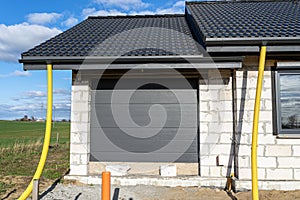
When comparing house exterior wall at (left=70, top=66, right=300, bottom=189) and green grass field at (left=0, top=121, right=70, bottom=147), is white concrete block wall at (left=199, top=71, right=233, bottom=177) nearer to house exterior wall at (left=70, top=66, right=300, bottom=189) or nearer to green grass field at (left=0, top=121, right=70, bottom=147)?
house exterior wall at (left=70, top=66, right=300, bottom=189)

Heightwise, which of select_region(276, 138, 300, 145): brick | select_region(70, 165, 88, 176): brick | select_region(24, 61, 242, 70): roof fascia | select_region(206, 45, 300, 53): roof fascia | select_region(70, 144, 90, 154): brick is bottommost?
select_region(70, 165, 88, 176): brick

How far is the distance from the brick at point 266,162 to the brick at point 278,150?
0.10 metres

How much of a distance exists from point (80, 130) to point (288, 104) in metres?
4.48

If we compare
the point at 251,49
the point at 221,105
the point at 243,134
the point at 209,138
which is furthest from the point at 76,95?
the point at 251,49

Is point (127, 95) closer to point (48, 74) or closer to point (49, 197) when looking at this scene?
point (48, 74)

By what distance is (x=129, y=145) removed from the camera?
6.54 meters

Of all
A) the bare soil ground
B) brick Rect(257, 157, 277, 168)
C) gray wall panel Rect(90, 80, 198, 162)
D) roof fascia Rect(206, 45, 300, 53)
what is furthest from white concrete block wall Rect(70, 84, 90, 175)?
brick Rect(257, 157, 277, 168)

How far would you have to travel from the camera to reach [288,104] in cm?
543

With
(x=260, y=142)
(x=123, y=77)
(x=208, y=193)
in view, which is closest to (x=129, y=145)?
(x=123, y=77)

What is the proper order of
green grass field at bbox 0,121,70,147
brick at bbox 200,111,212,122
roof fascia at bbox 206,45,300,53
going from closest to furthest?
roof fascia at bbox 206,45,300,53, brick at bbox 200,111,212,122, green grass field at bbox 0,121,70,147

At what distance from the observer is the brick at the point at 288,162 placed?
17.5 ft

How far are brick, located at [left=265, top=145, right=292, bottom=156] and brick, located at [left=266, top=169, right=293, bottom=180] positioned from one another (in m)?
0.31

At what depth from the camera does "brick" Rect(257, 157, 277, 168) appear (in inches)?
212

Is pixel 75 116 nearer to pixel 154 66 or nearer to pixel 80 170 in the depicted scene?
pixel 80 170
